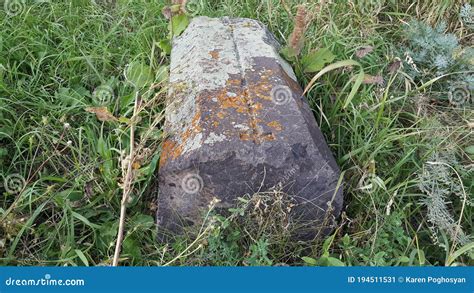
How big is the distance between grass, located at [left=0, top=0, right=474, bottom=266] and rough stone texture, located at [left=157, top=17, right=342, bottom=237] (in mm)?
93

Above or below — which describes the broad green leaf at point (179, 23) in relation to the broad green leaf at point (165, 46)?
above

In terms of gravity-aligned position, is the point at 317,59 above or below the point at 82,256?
above

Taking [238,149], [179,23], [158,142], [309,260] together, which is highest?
[179,23]

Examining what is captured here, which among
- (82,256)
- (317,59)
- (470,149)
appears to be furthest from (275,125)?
(470,149)

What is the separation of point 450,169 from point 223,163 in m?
1.14

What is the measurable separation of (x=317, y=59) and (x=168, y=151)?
1009mm

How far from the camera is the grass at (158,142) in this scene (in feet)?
7.37

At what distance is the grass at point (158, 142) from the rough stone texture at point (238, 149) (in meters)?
0.09

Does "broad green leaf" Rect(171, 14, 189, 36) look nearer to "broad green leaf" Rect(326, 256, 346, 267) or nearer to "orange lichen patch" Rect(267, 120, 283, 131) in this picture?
"orange lichen patch" Rect(267, 120, 283, 131)

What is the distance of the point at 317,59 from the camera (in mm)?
2846

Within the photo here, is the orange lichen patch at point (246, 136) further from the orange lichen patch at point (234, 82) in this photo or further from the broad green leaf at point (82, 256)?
the broad green leaf at point (82, 256)

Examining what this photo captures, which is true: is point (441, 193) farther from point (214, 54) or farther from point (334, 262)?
point (214, 54)

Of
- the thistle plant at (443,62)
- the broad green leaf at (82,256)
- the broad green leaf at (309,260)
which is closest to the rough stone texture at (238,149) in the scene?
the broad green leaf at (309,260)

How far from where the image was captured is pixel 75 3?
3373 millimetres
